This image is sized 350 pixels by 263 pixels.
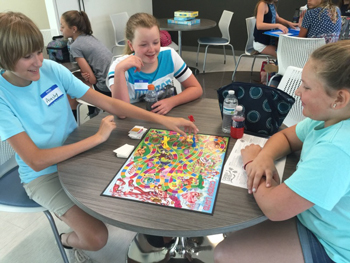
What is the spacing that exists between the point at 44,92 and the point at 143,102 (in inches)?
21.8

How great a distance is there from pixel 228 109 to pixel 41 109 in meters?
0.86

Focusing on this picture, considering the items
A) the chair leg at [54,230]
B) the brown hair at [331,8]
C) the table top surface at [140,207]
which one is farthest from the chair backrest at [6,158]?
the brown hair at [331,8]

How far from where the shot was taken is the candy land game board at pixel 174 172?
868 mm

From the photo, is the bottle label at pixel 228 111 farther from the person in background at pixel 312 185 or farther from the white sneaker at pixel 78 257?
the white sneaker at pixel 78 257

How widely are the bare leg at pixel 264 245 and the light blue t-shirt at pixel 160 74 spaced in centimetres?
96

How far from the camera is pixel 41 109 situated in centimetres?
124

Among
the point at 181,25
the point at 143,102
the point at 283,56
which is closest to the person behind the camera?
the point at 143,102

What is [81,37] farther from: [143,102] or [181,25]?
[181,25]

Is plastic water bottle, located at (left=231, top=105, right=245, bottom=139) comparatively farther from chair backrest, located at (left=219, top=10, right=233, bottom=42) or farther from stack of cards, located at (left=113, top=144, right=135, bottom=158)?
chair backrest, located at (left=219, top=10, right=233, bottom=42)

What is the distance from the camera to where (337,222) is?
0.85 meters

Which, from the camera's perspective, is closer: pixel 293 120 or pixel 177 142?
pixel 177 142

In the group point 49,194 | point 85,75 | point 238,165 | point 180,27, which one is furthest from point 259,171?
point 180,27

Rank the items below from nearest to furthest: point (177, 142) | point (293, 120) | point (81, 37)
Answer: point (177, 142) → point (293, 120) → point (81, 37)

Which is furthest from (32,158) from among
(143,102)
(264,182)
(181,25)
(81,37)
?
(181,25)
